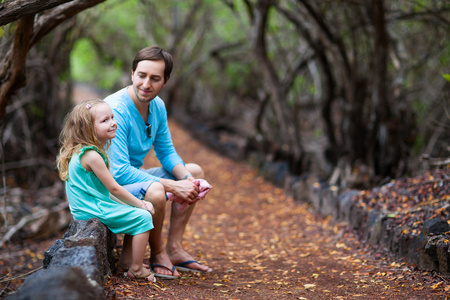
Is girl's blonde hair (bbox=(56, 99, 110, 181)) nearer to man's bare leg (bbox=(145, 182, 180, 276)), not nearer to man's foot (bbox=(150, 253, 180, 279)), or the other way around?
man's bare leg (bbox=(145, 182, 180, 276))

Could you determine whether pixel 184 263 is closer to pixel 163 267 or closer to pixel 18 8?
pixel 163 267

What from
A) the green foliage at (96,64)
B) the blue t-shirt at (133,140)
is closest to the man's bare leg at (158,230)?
the blue t-shirt at (133,140)

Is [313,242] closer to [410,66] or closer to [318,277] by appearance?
[318,277]

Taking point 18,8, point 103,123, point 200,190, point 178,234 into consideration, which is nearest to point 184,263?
point 178,234

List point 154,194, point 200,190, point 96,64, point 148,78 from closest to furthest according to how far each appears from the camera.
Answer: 1. point 154,194
2. point 148,78
3. point 200,190
4. point 96,64

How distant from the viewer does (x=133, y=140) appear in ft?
10.7

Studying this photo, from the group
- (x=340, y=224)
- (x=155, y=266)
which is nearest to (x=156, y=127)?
(x=155, y=266)

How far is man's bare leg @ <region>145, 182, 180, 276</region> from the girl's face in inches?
18.0

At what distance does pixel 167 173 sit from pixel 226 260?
1.10 metres

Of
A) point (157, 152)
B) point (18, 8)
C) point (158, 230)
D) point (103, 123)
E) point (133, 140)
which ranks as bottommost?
point (158, 230)

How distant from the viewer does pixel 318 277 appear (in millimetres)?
3547

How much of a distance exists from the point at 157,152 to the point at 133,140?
0.36 m

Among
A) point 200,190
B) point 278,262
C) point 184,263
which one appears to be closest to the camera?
point 200,190

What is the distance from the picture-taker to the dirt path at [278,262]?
3053mm
